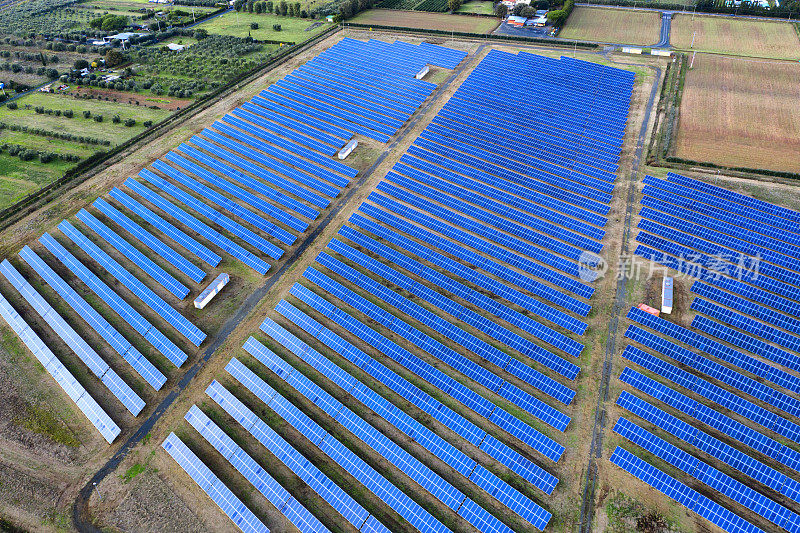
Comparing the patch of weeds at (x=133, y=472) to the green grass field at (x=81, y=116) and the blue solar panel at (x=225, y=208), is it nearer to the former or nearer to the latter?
the blue solar panel at (x=225, y=208)

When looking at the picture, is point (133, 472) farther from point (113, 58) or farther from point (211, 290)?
point (113, 58)

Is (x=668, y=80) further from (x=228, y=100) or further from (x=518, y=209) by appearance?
(x=228, y=100)

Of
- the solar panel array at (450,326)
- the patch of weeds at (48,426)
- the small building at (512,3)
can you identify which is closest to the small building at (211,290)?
the solar panel array at (450,326)

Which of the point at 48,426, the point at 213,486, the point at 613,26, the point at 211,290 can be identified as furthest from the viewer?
the point at 613,26

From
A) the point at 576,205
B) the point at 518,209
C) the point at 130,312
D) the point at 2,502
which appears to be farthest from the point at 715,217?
the point at 2,502

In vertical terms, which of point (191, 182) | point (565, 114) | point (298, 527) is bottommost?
point (298, 527)

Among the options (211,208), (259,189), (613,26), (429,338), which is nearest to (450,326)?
(429,338)
